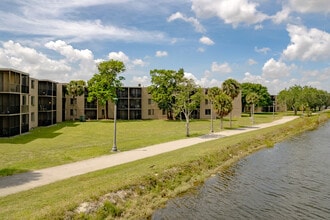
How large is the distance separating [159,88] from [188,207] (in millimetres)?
63631

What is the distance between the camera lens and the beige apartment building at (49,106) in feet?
142

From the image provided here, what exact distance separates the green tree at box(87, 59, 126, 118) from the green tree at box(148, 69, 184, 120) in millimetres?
8069

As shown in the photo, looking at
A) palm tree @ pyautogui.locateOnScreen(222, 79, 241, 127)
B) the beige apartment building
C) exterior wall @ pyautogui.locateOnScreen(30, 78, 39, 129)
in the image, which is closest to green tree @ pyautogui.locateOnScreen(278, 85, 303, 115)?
the beige apartment building

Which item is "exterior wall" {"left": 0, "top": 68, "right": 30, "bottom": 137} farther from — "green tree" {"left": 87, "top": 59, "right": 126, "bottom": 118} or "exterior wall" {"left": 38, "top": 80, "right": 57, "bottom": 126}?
"green tree" {"left": 87, "top": 59, "right": 126, "bottom": 118}

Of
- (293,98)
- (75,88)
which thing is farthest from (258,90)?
(75,88)

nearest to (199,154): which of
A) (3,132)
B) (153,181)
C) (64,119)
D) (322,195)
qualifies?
(153,181)

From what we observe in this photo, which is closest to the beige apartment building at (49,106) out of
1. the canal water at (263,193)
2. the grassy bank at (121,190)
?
the grassy bank at (121,190)

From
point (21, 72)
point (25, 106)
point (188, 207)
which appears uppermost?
point (21, 72)

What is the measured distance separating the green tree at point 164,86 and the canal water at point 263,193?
159 ft

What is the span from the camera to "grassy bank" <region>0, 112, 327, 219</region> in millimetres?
15062

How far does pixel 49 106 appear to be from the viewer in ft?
219

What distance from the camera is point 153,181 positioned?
2109 cm

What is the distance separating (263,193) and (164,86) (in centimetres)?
6138

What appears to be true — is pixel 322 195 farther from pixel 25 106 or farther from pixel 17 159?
pixel 25 106
